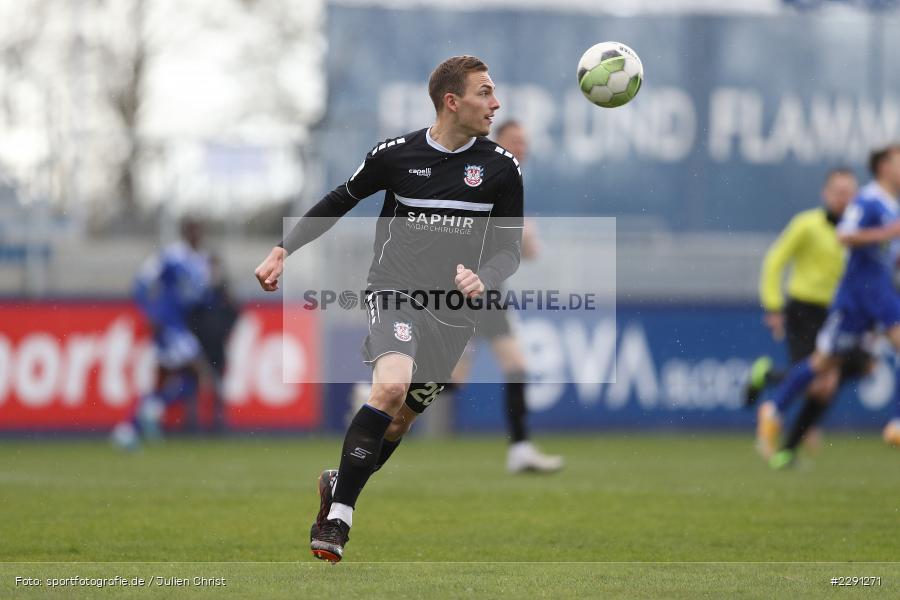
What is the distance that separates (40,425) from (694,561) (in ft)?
34.5

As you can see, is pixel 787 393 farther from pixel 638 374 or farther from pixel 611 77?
pixel 611 77

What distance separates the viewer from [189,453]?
45.3ft

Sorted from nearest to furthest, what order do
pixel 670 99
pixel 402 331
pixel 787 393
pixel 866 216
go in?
1. pixel 402 331
2. pixel 866 216
3. pixel 787 393
4. pixel 670 99

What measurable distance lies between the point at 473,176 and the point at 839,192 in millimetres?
7207

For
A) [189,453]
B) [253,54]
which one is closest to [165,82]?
[253,54]

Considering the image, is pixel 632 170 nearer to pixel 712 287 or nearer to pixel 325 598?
pixel 712 287

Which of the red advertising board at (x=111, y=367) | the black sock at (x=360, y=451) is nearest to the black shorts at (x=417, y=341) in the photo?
the black sock at (x=360, y=451)

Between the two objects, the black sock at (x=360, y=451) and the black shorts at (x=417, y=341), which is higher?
the black shorts at (x=417, y=341)

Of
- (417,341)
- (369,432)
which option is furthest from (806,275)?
(369,432)

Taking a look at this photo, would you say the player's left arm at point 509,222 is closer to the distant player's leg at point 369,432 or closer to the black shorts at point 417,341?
the black shorts at point 417,341

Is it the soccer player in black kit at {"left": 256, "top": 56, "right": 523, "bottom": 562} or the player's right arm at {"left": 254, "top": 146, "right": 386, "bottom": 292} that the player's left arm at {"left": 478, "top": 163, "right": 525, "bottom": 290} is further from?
the player's right arm at {"left": 254, "top": 146, "right": 386, "bottom": 292}

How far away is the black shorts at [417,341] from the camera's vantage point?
648 cm

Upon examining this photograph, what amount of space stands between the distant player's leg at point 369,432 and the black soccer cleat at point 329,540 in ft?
0.11

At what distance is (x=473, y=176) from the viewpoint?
21.9 feet
